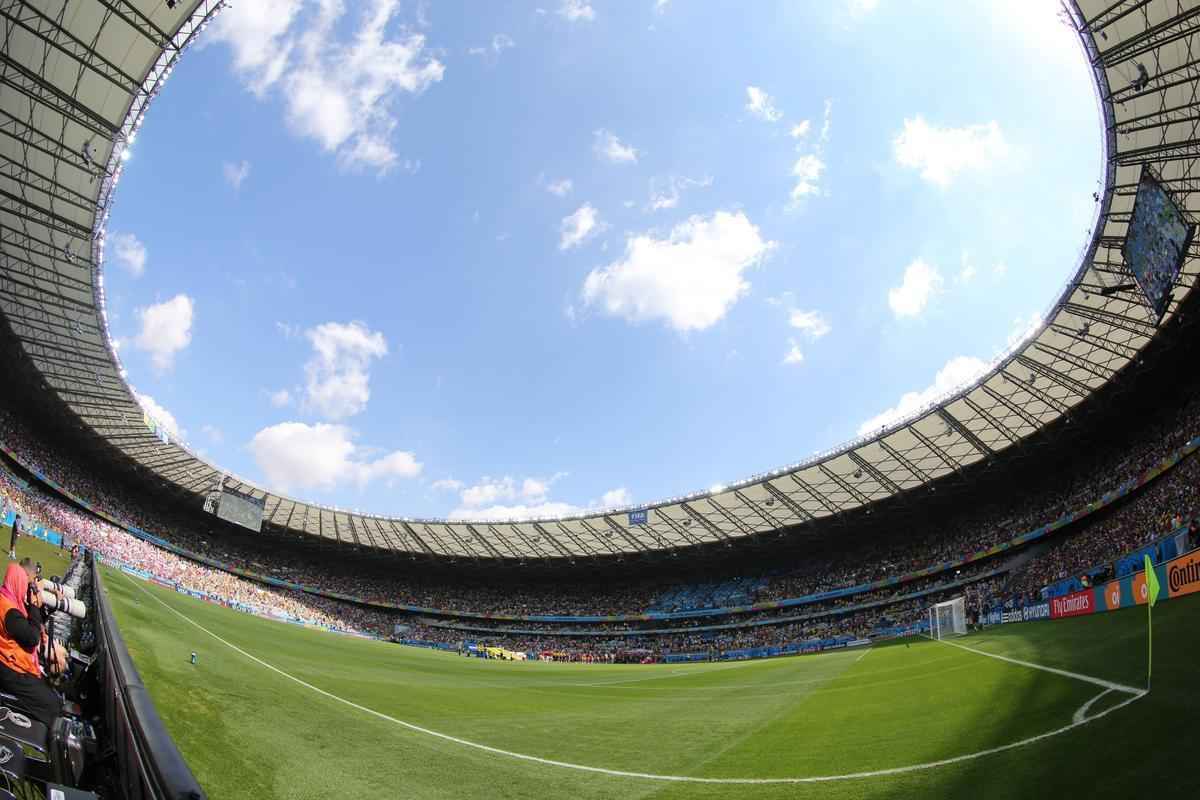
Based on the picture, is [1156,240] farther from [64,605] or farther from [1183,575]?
[64,605]

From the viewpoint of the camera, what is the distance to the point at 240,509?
5662 centimetres

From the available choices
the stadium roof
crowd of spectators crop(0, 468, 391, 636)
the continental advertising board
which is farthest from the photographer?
crowd of spectators crop(0, 468, 391, 636)

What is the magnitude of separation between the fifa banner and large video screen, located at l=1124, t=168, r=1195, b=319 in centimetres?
1149

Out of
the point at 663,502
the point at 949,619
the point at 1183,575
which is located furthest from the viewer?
the point at 663,502

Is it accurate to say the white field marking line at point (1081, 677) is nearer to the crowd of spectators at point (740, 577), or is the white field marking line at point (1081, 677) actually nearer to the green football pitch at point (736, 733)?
the green football pitch at point (736, 733)

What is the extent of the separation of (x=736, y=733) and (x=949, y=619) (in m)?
30.1

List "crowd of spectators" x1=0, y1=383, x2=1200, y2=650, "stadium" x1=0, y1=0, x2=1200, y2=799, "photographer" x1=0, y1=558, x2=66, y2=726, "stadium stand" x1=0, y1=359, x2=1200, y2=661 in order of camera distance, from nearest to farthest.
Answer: "photographer" x1=0, y1=558, x2=66, y2=726, "stadium" x1=0, y1=0, x2=1200, y2=799, "stadium stand" x1=0, y1=359, x2=1200, y2=661, "crowd of spectators" x1=0, y1=383, x2=1200, y2=650

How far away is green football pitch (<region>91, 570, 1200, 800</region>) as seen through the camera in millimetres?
5984

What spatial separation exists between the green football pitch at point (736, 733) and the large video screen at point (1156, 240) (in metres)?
13.0

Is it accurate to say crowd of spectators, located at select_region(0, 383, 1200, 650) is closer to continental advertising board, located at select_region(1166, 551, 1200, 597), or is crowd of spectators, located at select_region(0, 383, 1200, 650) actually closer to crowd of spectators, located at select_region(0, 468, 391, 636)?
crowd of spectators, located at select_region(0, 468, 391, 636)

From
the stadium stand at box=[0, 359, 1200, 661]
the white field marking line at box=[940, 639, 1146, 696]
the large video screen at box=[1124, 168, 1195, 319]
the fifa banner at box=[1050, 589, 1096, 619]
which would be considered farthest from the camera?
the stadium stand at box=[0, 359, 1200, 661]

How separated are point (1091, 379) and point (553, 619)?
51.4 meters

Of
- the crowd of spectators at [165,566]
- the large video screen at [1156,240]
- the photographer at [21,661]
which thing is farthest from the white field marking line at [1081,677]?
the crowd of spectators at [165,566]

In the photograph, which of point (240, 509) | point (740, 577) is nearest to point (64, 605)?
point (240, 509)
